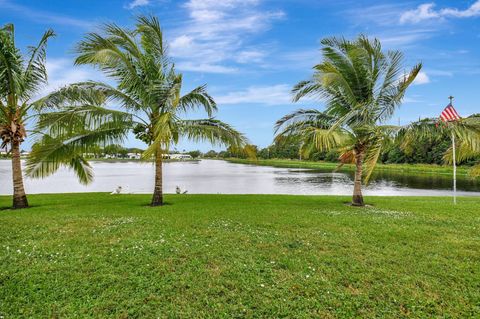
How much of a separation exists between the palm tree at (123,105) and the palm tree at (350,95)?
2.56 metres

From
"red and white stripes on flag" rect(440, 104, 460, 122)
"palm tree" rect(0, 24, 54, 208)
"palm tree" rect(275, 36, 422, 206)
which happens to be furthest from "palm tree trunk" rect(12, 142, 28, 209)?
"red and white stripes on flag" rect(440, 104, 460, 122)

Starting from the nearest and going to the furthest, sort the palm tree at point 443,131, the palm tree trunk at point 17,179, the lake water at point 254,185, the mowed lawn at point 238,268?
the mowed lawn at point 238,268 → the palm tree at point 443,131 → the palm tree trunk at point 17,179 → the lake water at point 254,185

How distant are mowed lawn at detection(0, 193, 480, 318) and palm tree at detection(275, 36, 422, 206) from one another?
3.45m

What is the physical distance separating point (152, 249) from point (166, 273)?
116cm

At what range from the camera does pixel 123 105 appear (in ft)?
36.8

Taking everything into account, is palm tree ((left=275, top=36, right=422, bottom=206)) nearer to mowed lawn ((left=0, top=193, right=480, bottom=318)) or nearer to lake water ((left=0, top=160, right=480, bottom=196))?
mowed lawn ((left=0, top=193, right=480, bottom=318))

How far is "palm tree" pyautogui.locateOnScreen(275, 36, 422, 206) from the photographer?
35.2ft

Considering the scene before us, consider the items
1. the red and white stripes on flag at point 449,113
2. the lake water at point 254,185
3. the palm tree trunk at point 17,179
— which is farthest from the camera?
the lake water at point 254,185

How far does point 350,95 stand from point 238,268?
844 cm

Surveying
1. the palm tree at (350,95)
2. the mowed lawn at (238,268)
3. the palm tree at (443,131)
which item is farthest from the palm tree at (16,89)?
the palm tree at (443,131)

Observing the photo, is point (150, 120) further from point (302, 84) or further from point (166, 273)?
point (166, 273)

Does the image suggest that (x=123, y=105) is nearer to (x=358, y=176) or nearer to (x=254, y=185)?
(x=358, y=176)

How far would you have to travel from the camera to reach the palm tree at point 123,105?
33.1ft

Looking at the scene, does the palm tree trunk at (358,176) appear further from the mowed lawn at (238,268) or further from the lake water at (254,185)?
the lake water at (254,185)
